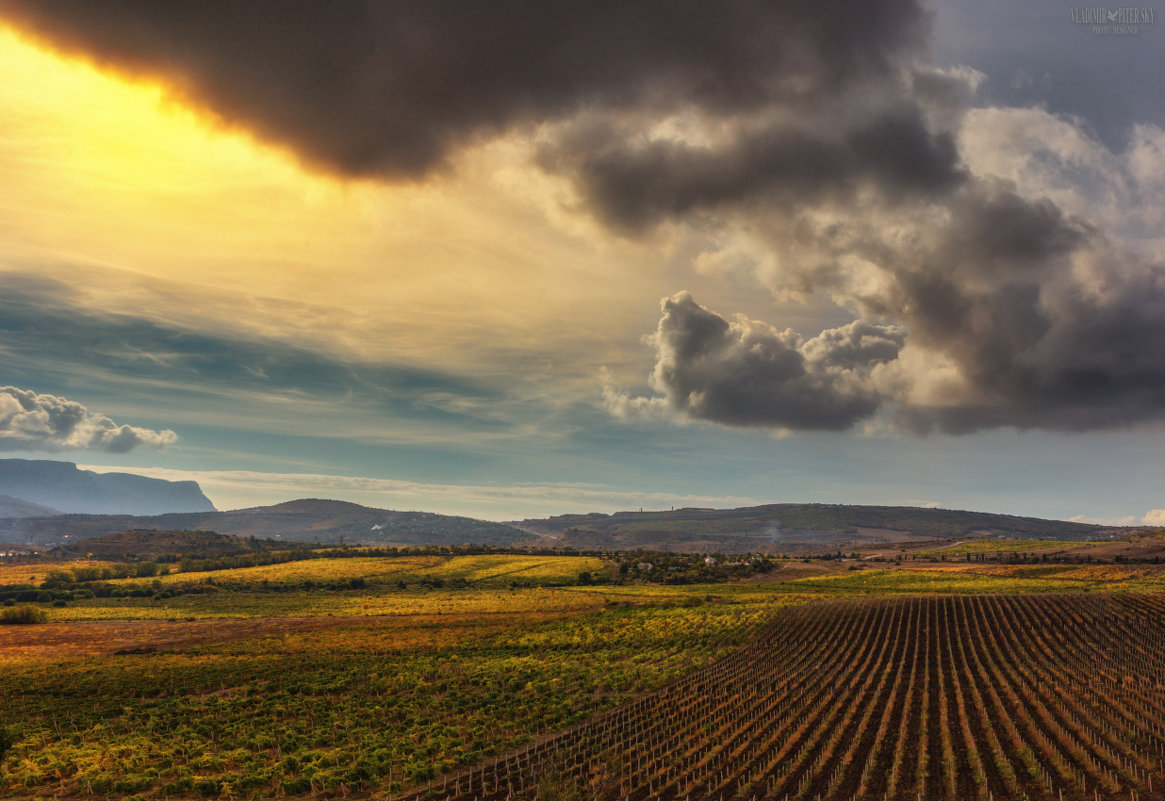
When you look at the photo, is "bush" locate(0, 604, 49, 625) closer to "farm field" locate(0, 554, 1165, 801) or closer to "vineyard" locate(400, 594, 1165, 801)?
"farm field" locate(0, 554, 1165, 801)

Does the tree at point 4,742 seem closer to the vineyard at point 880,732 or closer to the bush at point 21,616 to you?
the vineyard at point 880,732

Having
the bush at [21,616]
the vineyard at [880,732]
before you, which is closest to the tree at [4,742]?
the vineyard at [880,732]

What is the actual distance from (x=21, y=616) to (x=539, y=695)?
155474mm

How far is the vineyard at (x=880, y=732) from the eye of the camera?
38844 mm

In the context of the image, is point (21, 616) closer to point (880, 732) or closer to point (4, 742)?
point (4, 742)

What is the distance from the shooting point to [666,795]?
127 feet

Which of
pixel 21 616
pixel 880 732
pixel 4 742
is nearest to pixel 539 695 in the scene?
pixel 880 732

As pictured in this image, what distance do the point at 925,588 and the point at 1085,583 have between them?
3782cm

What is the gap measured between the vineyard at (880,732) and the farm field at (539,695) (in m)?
0.30

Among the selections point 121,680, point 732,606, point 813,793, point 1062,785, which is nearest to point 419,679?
point 121,680

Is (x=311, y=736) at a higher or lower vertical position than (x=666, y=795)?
lower

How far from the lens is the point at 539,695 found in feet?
211

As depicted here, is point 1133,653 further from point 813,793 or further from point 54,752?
point 54,752

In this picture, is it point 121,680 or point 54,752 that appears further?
point 121,680
